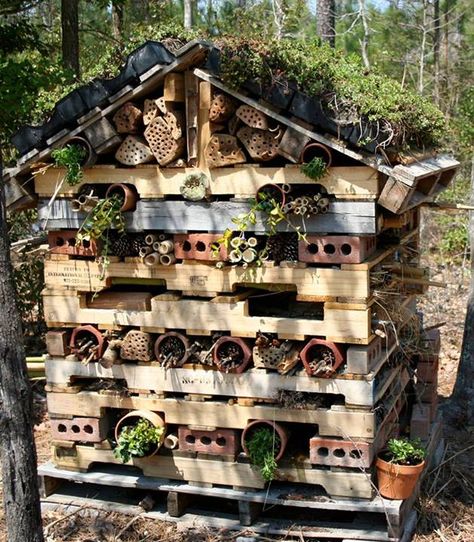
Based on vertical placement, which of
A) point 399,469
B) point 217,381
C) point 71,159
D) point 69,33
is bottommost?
point 399,469

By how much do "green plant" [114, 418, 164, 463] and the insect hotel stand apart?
15 millimetres

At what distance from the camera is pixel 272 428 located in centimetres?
531

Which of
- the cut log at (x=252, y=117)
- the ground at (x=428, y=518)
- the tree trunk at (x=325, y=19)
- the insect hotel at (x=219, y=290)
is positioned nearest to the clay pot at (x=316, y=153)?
the insect hotel at (x=219, y=290)

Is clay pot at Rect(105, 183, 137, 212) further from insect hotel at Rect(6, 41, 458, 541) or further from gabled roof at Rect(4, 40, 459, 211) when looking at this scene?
gabled roof at Rect(4, 40, 459, 211)

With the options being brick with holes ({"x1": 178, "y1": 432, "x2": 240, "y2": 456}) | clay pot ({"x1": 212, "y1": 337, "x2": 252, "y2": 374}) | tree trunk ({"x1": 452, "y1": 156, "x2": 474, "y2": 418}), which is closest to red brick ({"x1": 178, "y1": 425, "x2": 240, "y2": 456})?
brick with holes ({"x1": 178, "y1": 432, "x2": 240, "y2": 456})

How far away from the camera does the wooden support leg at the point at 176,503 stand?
220 inches

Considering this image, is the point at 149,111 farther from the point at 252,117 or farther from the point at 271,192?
the point at 271,192

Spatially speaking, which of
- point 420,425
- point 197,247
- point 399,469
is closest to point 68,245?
point 197,247

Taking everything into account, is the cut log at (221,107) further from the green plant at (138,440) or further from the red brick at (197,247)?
the green plant at (138,440)

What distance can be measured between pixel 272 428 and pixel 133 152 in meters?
2.11

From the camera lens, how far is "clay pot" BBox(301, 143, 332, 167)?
488 cm

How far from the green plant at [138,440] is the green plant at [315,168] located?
2086 millimetres

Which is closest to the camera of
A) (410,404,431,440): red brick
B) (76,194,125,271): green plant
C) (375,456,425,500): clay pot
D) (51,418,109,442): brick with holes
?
(375,456,425,500): clay pot

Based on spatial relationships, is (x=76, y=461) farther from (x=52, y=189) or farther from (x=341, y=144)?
(x=341, y=144)
